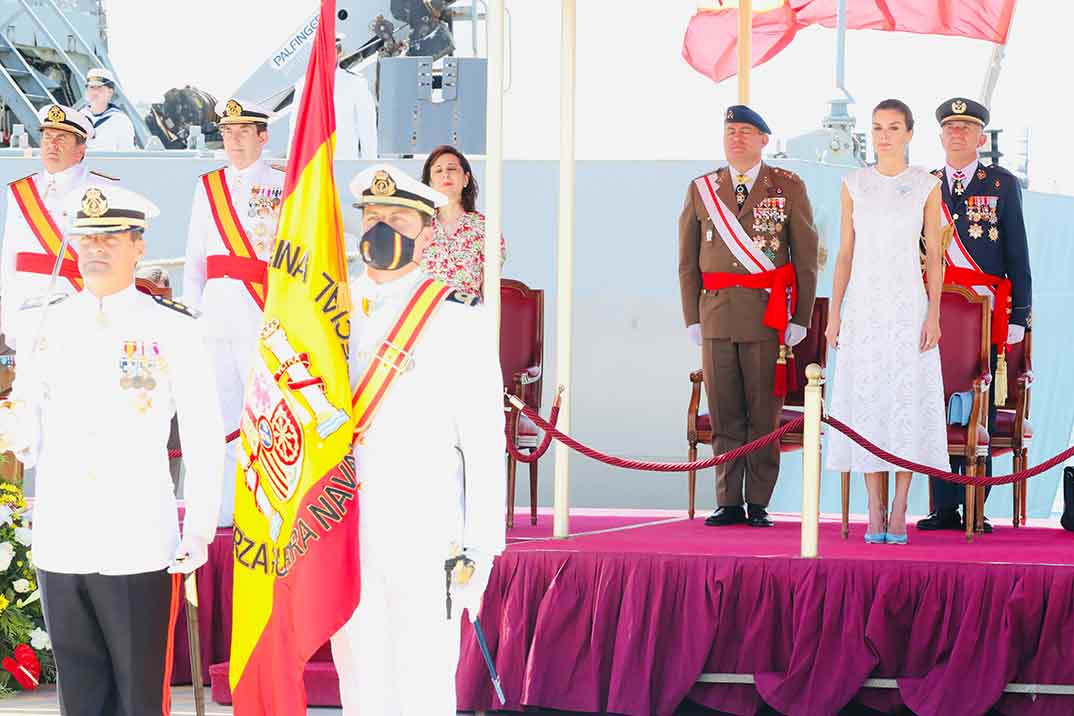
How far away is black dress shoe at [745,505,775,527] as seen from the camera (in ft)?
20.9

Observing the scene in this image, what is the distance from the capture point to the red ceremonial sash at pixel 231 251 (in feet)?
19.4

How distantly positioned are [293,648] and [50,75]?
13.8 meters

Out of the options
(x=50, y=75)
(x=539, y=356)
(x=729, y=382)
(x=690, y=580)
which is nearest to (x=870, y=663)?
(x=690, y=580)

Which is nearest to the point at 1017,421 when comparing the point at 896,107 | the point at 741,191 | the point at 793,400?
the point at 793,400

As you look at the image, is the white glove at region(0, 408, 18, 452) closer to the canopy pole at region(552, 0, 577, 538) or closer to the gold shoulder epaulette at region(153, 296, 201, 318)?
the gold shoulder epaulette at region(153, 296, 201, 318)

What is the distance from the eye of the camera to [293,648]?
145 inches

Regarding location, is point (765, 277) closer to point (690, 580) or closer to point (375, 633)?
point (690, 580)

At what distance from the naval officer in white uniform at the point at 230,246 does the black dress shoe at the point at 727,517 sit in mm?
1864

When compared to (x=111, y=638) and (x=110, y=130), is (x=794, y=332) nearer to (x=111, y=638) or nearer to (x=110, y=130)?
(x=111, y=638)

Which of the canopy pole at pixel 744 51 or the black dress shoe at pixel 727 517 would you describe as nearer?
the black dress shoe at pixel 727 517

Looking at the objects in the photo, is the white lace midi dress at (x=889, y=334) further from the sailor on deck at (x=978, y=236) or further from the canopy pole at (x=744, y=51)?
the canopy pole at (x=744, y=51)

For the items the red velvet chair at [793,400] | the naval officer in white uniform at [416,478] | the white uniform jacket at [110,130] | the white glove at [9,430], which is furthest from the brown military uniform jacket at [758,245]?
the white uniform jacket at [110,130]

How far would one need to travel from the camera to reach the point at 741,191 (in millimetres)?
6270

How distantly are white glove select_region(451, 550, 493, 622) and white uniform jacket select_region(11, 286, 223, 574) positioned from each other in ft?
2.12
